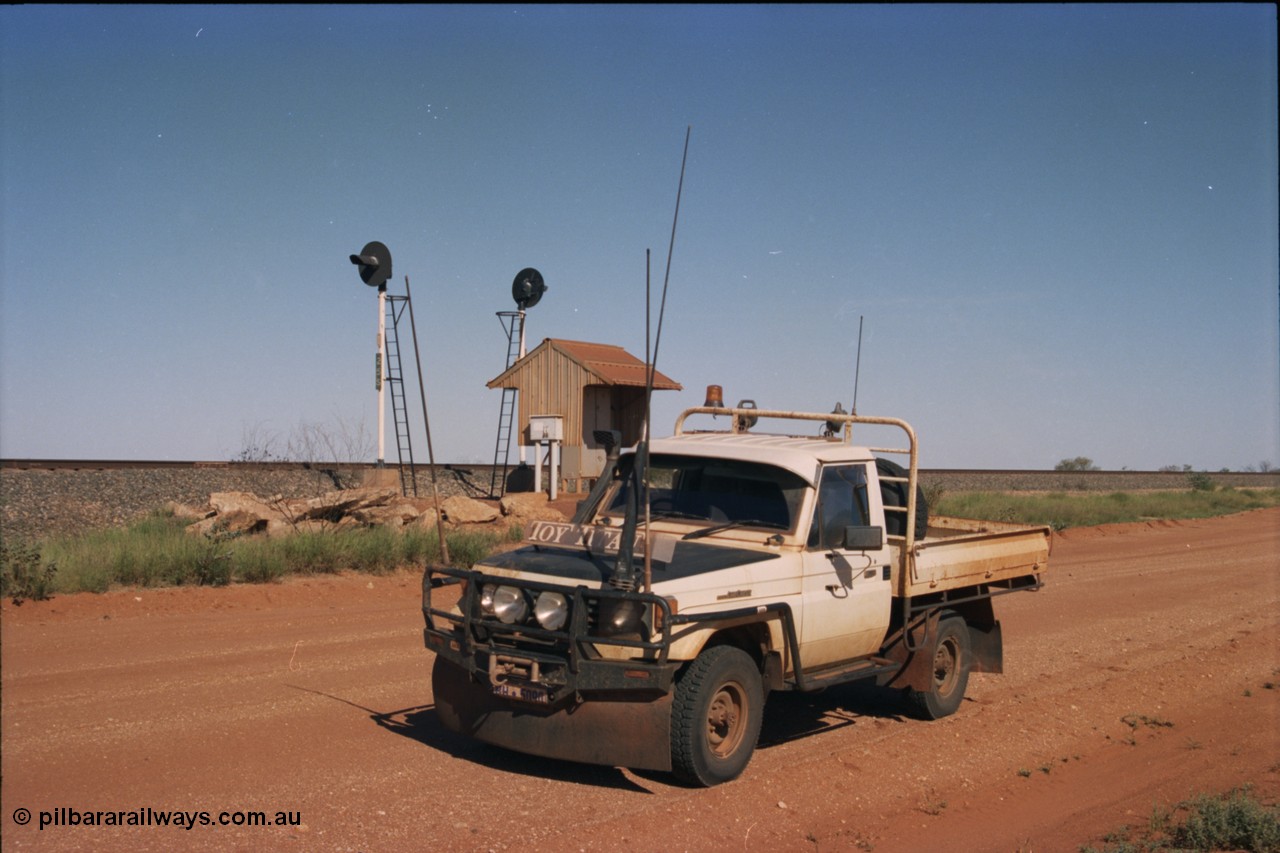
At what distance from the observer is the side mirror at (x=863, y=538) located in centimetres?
741

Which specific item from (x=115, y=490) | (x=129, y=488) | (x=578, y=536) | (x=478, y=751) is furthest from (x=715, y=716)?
(x=129, y=488)

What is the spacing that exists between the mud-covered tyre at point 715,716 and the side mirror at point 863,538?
3.42 feet

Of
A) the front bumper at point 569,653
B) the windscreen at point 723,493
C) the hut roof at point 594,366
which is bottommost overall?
the front bumper at point 569,653

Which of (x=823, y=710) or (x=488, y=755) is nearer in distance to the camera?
(x=488, y=755)

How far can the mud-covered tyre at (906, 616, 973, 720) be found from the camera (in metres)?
9.23

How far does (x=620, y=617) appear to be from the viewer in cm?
653

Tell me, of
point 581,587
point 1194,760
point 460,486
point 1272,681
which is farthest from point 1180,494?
point 581,587

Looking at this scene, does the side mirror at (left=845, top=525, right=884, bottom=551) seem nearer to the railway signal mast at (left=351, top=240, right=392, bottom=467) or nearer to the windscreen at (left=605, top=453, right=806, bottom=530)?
the windscreen at (left=605, top=453, right=806, bottom=530)

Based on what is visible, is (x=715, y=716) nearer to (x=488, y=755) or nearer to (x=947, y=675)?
(x=488, y=755)

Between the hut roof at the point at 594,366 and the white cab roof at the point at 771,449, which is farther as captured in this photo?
the hut roof at the point at 594,366

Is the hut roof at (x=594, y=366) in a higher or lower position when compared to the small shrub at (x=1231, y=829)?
higher

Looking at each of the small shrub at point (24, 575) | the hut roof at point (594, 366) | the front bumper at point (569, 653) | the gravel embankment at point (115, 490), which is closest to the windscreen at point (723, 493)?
the front bumper at point (569, 653)

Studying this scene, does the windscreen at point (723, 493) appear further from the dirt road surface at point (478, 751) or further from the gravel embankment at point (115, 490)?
the gravel embankment at point (115, 490)

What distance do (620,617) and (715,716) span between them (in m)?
1.00
